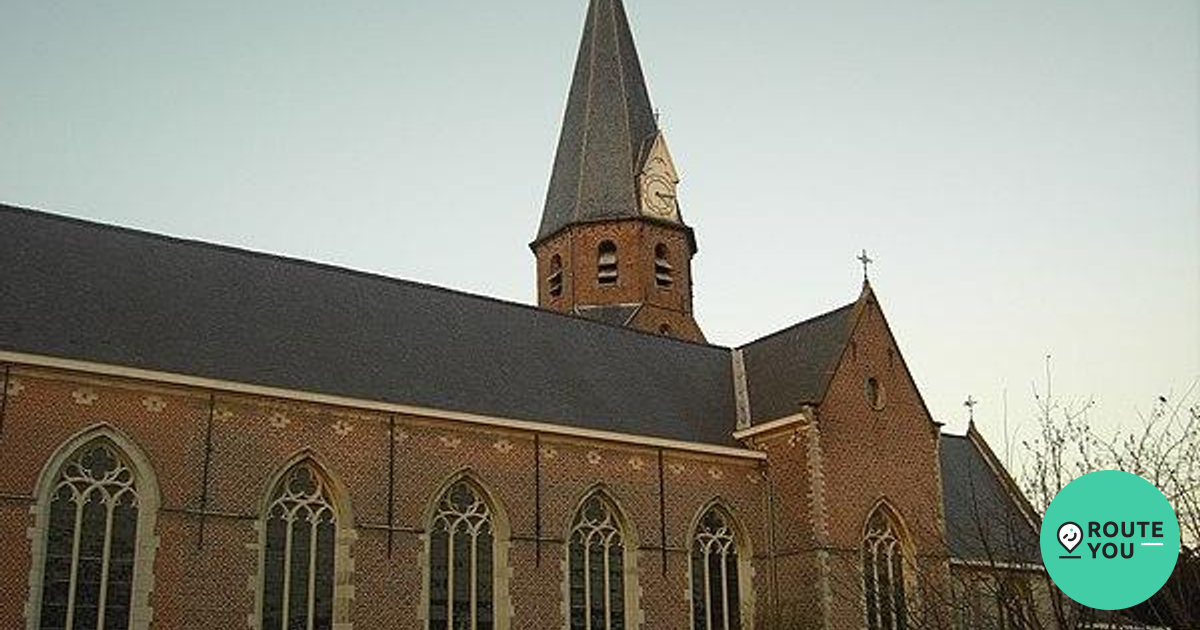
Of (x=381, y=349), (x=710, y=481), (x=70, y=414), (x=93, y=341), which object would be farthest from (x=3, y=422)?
(x=710, y=481)

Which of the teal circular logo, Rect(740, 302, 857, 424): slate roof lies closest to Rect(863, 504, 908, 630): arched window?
Rect(740, 302, 857, 424): slate roof

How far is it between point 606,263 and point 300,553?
50.7ft

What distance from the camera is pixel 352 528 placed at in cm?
1930

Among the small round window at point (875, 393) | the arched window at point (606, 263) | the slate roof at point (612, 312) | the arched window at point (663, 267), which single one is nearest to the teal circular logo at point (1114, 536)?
the small round window at point (875, 393)

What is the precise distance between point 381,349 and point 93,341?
203 inches

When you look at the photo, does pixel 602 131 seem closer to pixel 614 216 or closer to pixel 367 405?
pixel 614 216

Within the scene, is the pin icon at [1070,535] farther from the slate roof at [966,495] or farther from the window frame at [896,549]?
the slate roof at [966,495]

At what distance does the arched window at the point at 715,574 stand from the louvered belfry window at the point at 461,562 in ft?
14.4

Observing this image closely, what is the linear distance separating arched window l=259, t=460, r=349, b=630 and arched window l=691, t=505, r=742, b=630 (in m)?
7.20

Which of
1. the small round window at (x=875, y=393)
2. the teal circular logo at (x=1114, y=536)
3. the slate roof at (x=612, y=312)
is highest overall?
the slate roof at (x=612, y=312)

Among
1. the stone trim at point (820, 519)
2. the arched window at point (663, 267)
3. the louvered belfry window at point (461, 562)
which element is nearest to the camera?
the louvered belfry window at point (461, 562)

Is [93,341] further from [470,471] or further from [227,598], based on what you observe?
[470,471]

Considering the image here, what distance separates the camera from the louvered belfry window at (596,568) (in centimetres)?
2167

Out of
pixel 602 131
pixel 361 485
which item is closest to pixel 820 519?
pixel 361 485
